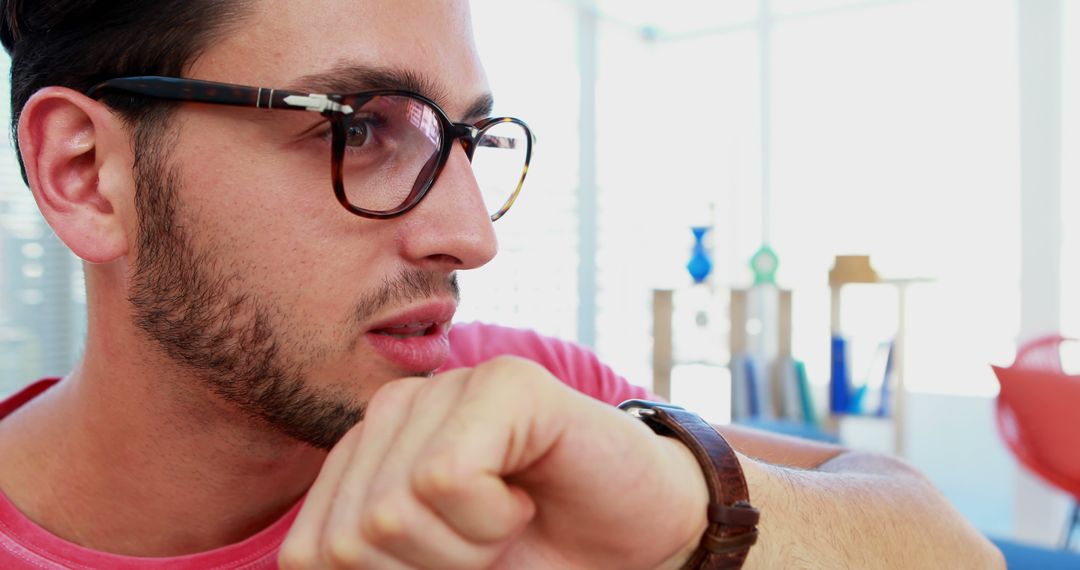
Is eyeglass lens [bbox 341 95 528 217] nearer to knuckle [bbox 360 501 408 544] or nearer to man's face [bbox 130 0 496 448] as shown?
man's face [bbox 130 0 496 448]

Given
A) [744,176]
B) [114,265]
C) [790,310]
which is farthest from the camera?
[744,176]

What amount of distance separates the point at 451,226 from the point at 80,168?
1.64ft

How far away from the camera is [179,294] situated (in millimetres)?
1054

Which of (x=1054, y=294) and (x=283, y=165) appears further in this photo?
(x=1054, y=294)

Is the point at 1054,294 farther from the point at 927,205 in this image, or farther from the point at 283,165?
the point at 283,165

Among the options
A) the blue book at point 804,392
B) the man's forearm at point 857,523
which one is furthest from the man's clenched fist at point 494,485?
the blue book at point 804,392

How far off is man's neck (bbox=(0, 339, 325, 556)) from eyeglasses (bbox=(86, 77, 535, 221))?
1.16ft

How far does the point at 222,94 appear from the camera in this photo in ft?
3.30

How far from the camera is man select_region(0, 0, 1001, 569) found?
39.7 inches

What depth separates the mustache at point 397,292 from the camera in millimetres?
1013

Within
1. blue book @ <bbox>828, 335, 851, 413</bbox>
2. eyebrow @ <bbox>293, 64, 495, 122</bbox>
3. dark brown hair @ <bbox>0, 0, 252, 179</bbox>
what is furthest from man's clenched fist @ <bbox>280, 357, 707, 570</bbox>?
blue book @ <bbox>828, 335, 851, 413</bbox>

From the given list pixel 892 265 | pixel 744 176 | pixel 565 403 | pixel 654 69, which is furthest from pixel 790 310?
pixel 565 403

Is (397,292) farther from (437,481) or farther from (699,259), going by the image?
(699,259)

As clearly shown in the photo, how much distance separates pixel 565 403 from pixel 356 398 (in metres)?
0.48
